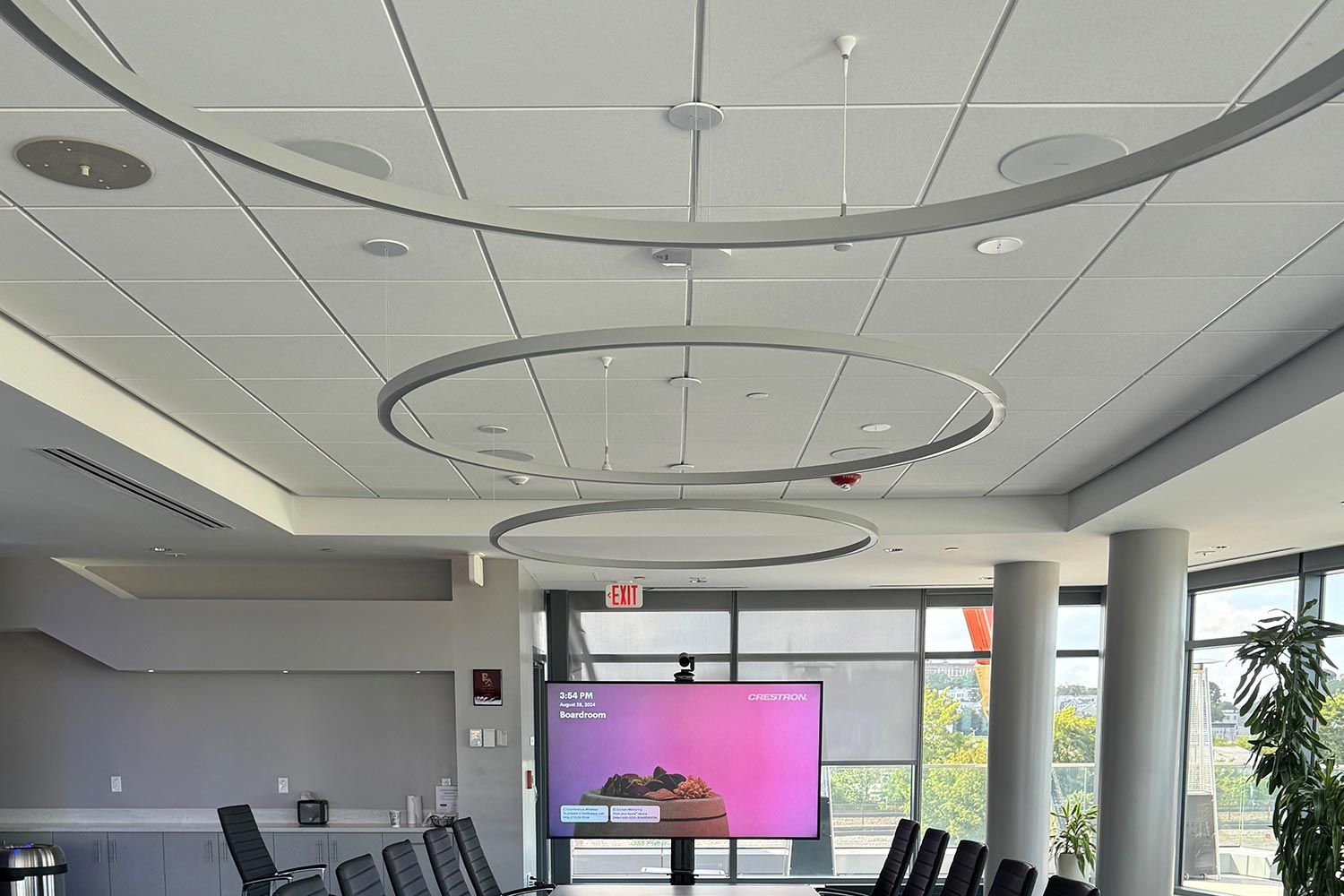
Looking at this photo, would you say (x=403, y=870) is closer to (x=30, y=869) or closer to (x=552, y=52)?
(x=30, y=869)

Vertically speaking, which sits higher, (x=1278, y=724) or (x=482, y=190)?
(x=482, y=190)

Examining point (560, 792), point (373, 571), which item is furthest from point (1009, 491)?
point (373, 571)

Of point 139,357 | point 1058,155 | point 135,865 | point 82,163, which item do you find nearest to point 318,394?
point 139,357

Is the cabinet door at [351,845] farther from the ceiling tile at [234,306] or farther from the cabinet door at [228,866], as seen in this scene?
the ceiling tile at [234,306]

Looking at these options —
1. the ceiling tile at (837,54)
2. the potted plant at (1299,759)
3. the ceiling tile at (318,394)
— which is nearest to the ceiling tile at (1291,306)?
the ceiling tile at (837,54)

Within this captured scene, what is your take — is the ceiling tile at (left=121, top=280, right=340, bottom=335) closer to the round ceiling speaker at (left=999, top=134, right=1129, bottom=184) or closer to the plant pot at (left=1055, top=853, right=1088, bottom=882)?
the round ceiling speaker at (left=999, top=134, right=1129, bottom=184)

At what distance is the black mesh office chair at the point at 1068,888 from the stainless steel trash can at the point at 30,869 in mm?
7519

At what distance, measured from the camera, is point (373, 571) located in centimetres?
1141

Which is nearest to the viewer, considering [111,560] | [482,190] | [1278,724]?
[482,190]

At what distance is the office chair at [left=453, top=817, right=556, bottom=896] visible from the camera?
8.19 m

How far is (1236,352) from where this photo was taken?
17.7 ft

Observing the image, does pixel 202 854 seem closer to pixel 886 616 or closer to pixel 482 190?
pixel 886 616

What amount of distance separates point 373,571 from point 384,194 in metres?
9.63

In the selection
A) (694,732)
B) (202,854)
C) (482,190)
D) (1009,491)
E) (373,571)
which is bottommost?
(202,854)
